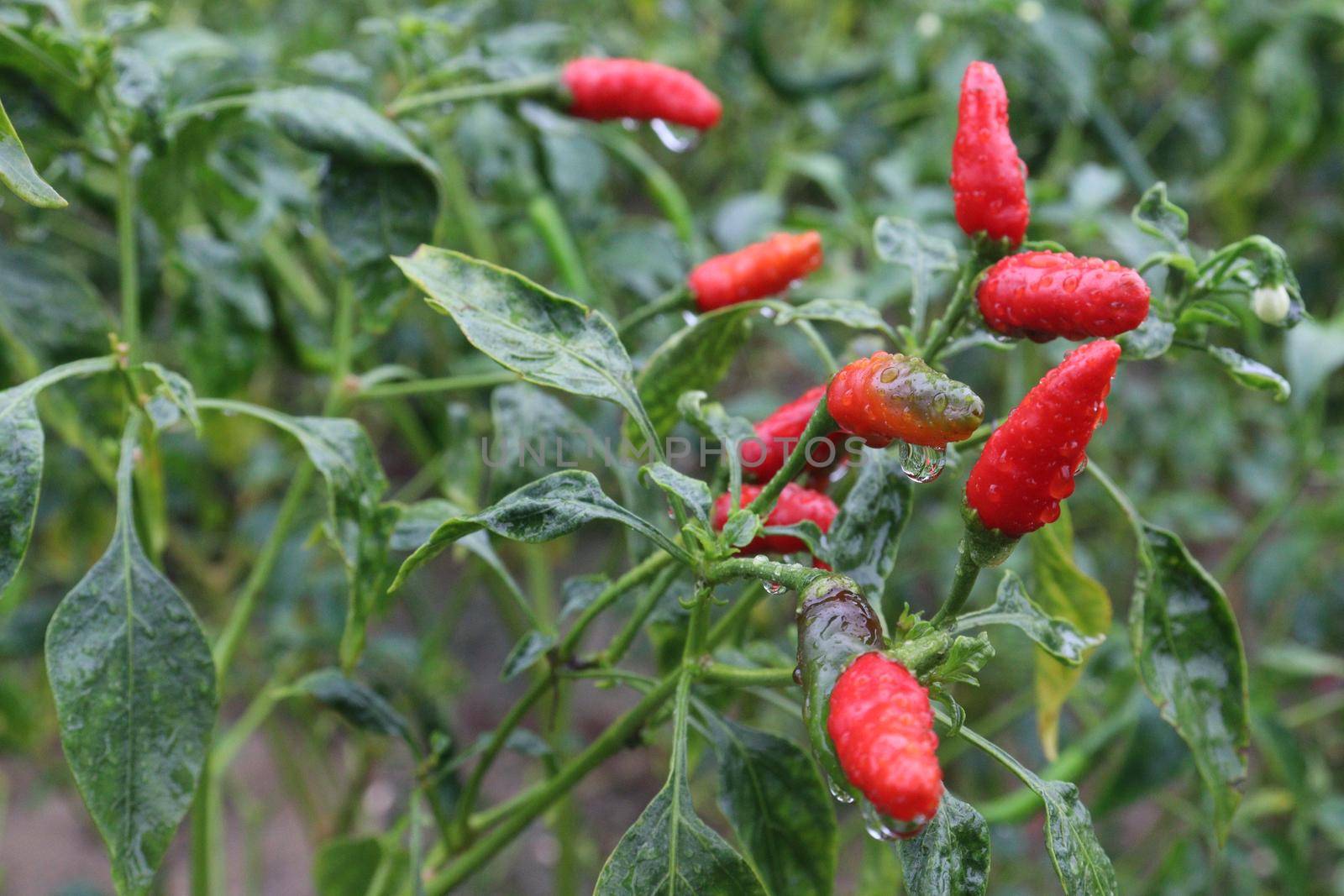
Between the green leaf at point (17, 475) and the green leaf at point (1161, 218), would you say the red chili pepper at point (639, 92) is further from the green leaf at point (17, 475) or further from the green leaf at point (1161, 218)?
the green leaf at point (17, 475)

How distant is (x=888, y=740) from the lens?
39 centimetres

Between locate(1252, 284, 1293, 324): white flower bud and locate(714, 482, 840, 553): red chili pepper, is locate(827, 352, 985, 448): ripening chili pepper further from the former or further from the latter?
locate(1252, 284, 1293, 324): white flower bud

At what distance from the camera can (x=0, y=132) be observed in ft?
1.63

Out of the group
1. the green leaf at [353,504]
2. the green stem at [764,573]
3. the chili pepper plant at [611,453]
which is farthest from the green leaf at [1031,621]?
the green leaf at [353,504]

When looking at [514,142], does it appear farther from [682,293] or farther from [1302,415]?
[1302,415]

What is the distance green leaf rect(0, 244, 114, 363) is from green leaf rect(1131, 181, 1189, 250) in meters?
0.73

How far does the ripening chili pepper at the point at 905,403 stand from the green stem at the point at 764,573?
66mm

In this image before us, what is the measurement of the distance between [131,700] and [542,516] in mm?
248

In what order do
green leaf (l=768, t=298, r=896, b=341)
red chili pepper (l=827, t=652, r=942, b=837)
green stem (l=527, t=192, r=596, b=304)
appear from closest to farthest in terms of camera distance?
red chili pepper (l=827, t=652, r=942, b=837), green leaf (l=768, t=298, r=896, b=341), green stem (l=527, t=192, r=596, b=304)

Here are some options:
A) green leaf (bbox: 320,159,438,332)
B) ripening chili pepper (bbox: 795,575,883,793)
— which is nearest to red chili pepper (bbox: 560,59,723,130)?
green leaf (bbox: 320,159,438,332)

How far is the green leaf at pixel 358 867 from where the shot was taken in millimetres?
863

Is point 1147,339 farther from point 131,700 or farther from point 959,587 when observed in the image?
point 131,700

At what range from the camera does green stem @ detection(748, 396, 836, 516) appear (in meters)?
0.52

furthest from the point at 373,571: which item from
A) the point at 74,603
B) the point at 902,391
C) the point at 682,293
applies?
the point at 902,391
